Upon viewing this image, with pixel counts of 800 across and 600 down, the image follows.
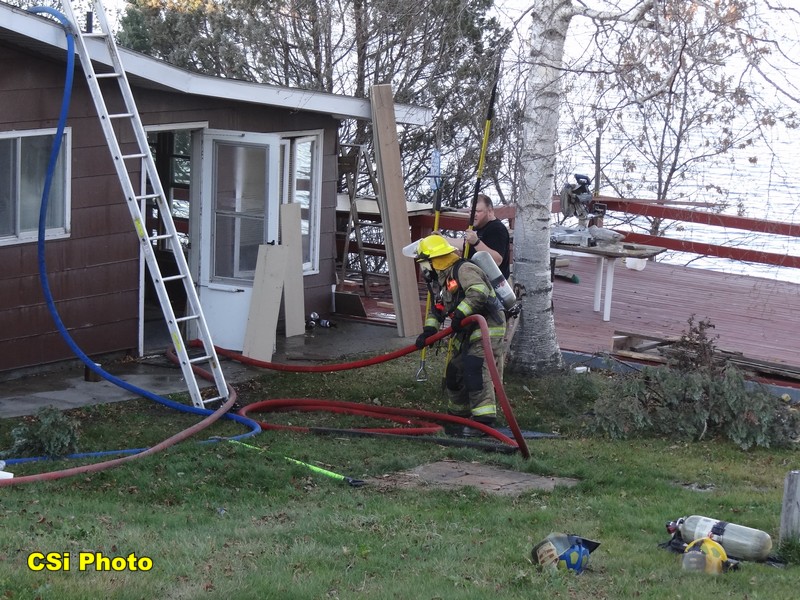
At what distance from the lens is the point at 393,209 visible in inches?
482

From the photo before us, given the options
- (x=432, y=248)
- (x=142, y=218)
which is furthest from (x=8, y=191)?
(x=432, y=248)

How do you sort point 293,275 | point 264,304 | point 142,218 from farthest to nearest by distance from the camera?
point 293,275
point 264,304
point 142,218

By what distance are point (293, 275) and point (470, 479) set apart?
5.34 m

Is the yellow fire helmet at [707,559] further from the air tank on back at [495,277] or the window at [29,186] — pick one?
the window at [29,186]

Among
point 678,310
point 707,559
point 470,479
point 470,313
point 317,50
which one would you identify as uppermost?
point 317,50

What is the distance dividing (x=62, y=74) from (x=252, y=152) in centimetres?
236

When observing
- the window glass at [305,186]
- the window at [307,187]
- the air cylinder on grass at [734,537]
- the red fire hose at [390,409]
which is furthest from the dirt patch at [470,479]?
the window glass at [305,186]

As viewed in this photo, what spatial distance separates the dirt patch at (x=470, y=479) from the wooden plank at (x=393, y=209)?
469 cm

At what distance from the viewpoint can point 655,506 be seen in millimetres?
6613

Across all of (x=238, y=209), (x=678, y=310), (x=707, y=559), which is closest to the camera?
(x=707, y=559)

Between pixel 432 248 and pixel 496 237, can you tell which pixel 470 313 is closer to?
pixel 432 248

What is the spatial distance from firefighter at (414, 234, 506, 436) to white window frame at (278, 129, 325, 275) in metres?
4.28

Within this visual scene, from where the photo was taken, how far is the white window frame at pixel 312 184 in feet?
41.3

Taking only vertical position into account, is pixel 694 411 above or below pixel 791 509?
below
